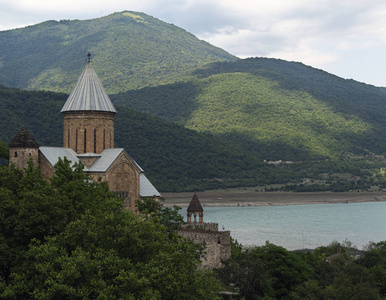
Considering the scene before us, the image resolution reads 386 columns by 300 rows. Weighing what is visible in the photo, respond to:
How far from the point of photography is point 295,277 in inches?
1104

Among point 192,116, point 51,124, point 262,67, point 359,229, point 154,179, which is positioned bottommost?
point 359,229

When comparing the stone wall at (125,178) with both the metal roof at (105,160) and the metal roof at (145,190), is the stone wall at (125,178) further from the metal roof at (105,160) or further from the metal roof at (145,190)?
the metal roof at (145,190)

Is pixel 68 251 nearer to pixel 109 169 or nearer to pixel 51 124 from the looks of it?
pixel 109 169

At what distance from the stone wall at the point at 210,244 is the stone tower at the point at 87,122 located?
22.8 feet

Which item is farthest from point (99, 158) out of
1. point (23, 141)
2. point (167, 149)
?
point (167, 149)

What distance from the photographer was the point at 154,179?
80.6 metres

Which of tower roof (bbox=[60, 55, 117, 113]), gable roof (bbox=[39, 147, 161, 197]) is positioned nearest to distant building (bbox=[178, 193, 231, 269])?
gable roof (bbox=[39, 147, 161, 197])

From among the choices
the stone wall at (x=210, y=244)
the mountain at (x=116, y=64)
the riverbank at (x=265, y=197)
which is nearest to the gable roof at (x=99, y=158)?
the stone wall at (x=210, y=244)

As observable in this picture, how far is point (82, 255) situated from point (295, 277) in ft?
56.0

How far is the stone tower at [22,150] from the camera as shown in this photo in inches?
912

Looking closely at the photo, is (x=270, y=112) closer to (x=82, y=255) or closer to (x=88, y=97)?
(x=88, y=97)

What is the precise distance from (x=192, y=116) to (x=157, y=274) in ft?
380

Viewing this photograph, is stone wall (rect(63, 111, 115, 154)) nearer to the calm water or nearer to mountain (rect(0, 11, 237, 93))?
the calm water

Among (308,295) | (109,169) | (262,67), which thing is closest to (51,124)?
(109,169)
